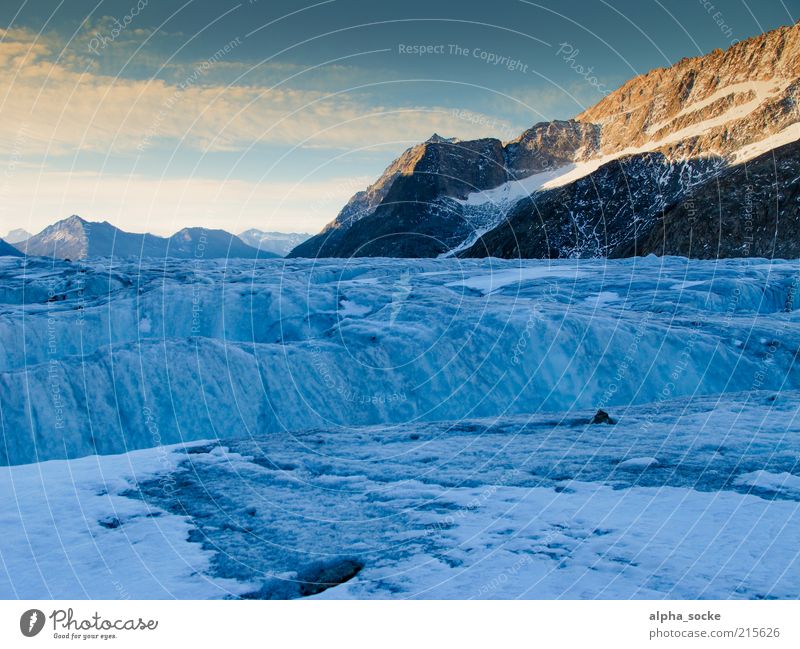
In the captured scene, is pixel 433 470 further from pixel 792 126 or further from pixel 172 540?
pixel 792 126

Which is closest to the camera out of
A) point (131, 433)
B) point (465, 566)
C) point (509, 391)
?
point (465, 566)

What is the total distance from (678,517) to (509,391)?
37.5 ft

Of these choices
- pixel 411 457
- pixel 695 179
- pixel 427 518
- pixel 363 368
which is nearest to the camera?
pixel 427 518

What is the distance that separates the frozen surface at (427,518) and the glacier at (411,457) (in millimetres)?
33

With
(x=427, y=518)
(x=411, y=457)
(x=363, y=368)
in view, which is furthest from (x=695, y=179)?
(x=427, y=518)

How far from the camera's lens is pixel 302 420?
55.0 feet

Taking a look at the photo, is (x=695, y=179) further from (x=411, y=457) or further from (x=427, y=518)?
(x=427, y=518)

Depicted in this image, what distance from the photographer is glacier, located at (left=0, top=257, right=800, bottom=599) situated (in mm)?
5816

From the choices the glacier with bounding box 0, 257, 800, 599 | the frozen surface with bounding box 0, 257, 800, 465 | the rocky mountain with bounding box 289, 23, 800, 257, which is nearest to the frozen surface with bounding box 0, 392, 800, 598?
the glacier with bounding box 0, 257, 800, 599

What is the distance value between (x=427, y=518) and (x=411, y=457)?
2683 mm

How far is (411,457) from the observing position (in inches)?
385

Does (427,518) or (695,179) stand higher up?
(695,179)

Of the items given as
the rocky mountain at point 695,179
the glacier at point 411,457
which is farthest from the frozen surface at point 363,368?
the rocky mountain at point 695,179
